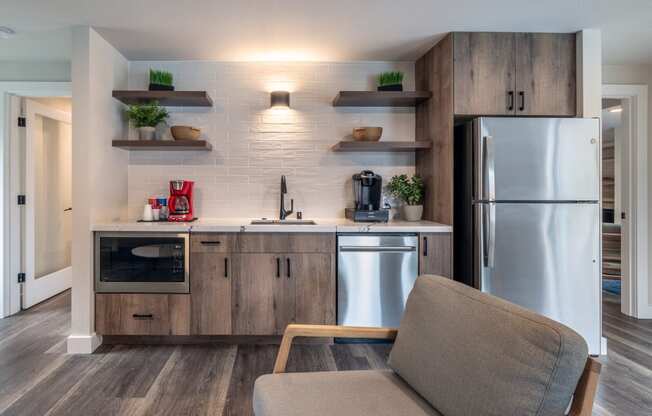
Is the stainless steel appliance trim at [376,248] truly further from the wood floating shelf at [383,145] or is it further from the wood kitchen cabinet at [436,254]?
the wood floating shelf at [383,145]

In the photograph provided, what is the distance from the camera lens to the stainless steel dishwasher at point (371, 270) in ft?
9.91

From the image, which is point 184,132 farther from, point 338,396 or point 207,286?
point 338,396

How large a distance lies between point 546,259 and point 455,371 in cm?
202

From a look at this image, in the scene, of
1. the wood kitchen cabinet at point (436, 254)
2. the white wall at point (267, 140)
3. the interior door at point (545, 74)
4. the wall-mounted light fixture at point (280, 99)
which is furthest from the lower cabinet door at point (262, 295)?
the interior door at point (545, 74)

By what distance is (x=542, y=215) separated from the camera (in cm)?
284

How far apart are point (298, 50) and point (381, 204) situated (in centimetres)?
155

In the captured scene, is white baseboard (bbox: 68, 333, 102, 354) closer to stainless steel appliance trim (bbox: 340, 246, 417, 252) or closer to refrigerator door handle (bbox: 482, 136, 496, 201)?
stainless steel appliance trim (bbox: 340, 246, 417, 252)

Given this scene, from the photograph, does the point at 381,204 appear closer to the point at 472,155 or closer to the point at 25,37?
the point at 472,155

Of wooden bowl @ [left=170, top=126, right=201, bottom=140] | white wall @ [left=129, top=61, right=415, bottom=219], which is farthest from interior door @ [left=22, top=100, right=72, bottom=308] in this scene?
wooden bowl @ [left=170, top=126, right=201, bottom=140]

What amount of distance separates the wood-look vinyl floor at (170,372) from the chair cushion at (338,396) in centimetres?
84

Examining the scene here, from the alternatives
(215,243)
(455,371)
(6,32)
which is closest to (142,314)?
(215,243)

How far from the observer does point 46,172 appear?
4453 millimetres

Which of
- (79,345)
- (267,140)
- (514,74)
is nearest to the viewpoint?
(79,345)

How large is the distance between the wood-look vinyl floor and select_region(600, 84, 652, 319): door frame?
1.51 ft
